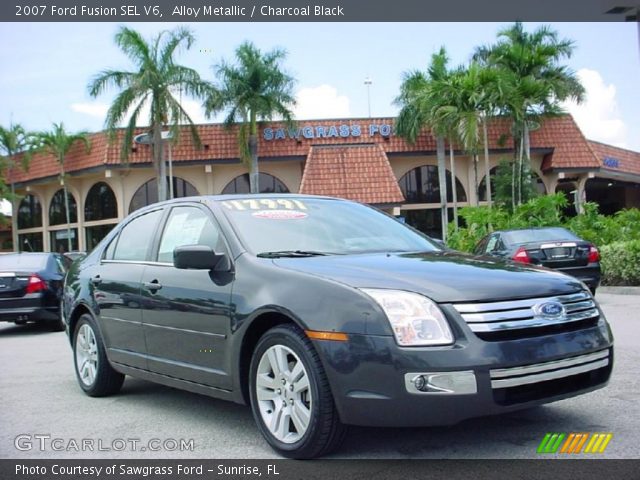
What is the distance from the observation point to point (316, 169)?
3138 cm

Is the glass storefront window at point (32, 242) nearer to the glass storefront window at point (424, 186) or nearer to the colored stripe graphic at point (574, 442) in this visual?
the glass storefront window at point (424, 186)

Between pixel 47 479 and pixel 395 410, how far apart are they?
6.57 ft

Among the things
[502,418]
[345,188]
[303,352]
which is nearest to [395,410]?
[303,352]

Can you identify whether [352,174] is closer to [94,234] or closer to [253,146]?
[253,146]

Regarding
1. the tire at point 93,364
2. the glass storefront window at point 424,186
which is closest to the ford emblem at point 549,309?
the tire at point 93,364

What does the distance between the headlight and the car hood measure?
0.07 metres

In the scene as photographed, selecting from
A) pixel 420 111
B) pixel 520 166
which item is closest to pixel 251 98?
pixel 420 111

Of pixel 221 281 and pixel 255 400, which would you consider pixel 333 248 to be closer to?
pixel 221 281

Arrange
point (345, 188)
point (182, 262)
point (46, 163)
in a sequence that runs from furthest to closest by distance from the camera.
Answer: point (46, 163), point (345, 188), point (182, 262)

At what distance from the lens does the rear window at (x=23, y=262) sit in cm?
1253

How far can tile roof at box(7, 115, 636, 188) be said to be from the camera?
107 feet

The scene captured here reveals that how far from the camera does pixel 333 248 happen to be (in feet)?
15.9

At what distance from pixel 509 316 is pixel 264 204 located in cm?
220

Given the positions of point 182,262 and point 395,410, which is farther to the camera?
point 182,262
